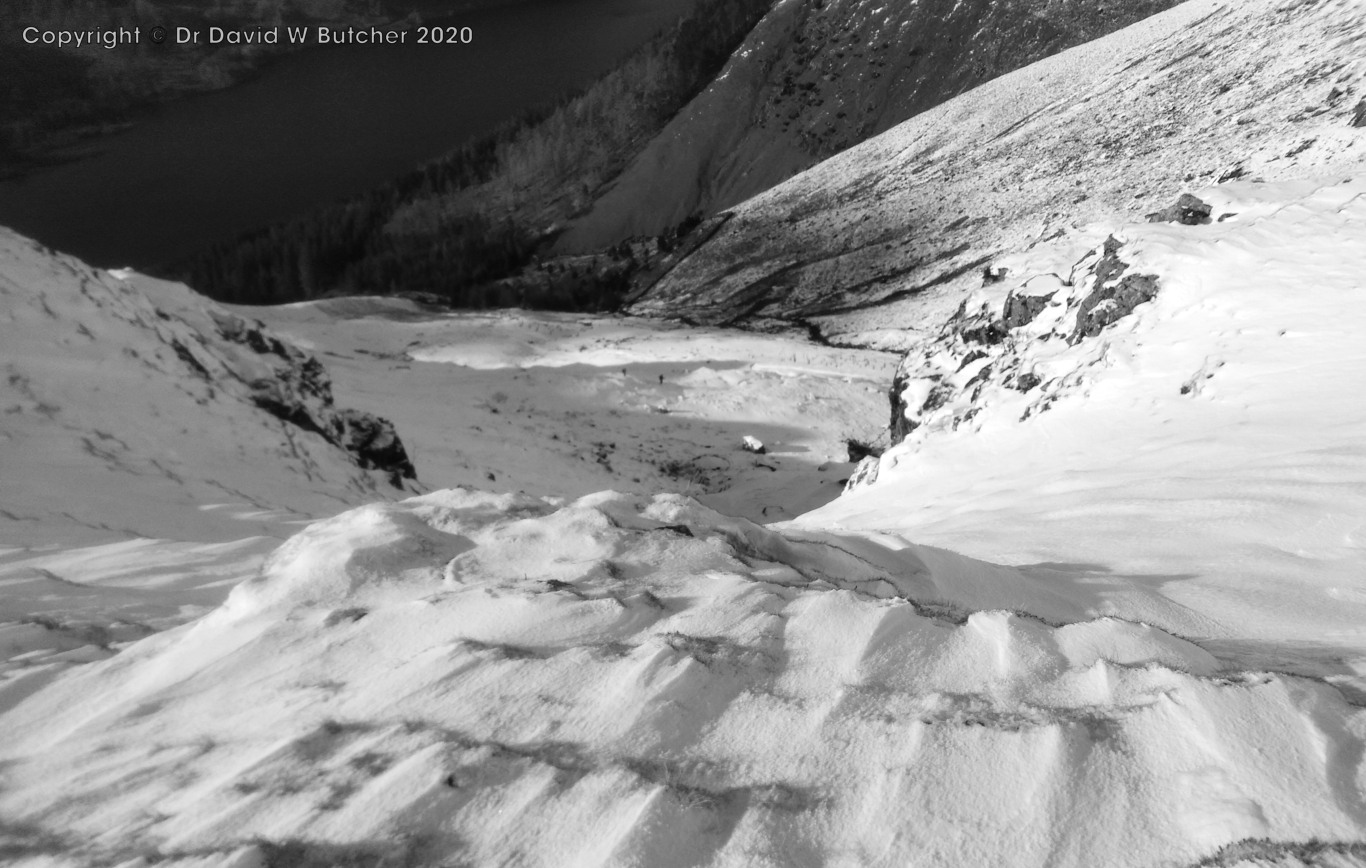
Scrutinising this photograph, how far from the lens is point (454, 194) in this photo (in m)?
120

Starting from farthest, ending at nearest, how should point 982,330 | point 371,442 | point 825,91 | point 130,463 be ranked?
point 825,91
point 982,330
point 371,442
point 130,463

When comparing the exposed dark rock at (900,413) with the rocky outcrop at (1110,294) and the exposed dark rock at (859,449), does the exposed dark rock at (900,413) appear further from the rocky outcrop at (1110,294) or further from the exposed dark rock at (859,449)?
the exposed dark rock at (859,449)

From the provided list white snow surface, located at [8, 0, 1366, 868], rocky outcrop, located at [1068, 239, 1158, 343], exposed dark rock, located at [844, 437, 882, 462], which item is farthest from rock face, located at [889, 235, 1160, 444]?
exposed dark rock, located at [844, 437, 882, 462]

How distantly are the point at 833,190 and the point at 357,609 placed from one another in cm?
7534

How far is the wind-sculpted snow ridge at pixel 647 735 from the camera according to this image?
102 inches

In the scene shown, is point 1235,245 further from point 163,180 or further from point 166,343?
point 163,180

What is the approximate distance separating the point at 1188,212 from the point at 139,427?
18867mm

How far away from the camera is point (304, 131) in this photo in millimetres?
134250

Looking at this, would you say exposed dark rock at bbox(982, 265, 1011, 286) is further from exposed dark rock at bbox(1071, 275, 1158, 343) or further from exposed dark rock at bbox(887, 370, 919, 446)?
exposed dark rock at bbox(1071, 275, 1158, 343)

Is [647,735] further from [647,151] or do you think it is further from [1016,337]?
[647,151]

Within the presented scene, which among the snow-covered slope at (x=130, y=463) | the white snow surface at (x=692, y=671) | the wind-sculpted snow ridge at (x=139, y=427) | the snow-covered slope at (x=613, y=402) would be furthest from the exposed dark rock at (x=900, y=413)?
the wind-sculpted snow ridge at (x=139, y=427)

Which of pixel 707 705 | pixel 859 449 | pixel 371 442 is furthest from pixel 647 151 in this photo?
pixel 707 705

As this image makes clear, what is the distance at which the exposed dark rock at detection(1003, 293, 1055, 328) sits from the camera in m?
17.1

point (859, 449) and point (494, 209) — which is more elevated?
point (494, 209)
